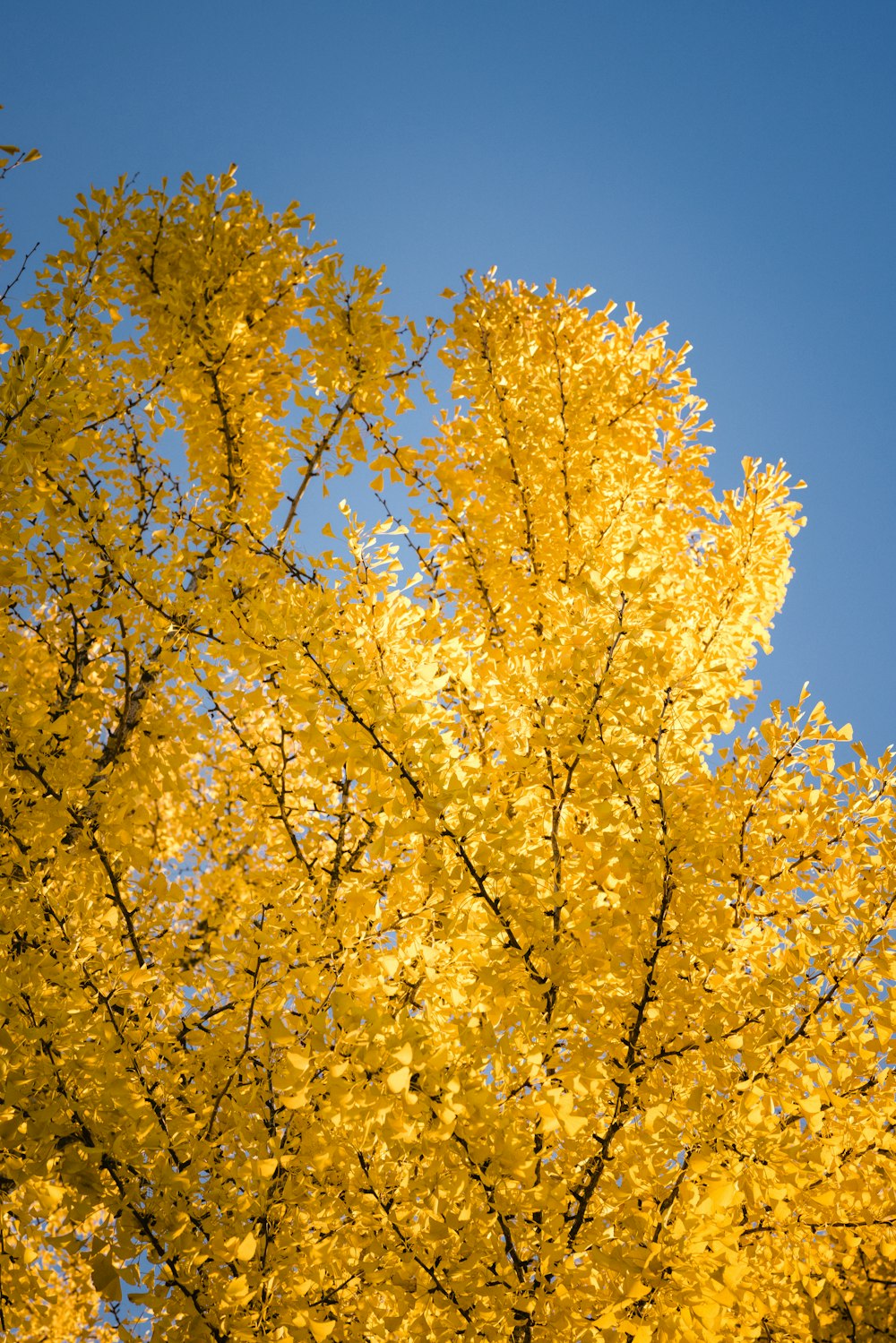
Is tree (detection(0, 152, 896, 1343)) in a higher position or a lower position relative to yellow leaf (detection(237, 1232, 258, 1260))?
higher

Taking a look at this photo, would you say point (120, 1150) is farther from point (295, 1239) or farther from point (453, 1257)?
point (453, 1257)

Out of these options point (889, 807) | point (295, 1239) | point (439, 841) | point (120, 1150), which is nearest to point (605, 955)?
point (439, 841)

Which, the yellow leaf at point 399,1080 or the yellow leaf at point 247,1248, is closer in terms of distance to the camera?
the yellow leaf at point 399,1080

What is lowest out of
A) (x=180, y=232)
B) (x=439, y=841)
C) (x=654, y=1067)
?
(x=654, y=1067)

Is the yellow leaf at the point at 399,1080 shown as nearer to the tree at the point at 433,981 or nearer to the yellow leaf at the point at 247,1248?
the tree at the point at 433,981

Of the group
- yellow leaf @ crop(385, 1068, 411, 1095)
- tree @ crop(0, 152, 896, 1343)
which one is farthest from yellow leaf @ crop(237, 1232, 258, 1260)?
yellow leaf @ crop(385, 1068, 411, 1095)

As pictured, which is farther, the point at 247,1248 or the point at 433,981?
the point at 433,981

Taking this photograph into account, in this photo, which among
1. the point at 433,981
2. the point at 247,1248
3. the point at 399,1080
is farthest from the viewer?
the point at 433,981

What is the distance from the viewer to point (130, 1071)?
191cm

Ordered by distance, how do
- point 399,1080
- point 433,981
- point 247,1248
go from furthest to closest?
point 433,981 < point 247,1248 < point 399,1080

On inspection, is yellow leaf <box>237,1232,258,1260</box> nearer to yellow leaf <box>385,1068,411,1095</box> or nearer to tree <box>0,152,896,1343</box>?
tree <box>0,152,896,1343</box>

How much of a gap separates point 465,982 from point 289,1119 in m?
0.57

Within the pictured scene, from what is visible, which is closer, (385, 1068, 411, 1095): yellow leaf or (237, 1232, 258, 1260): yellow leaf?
(385, 1068, 411, 1095): yellow leaf

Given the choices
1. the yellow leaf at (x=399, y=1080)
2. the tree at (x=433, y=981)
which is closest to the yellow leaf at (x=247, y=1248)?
the tree at (x=433, y=981)
